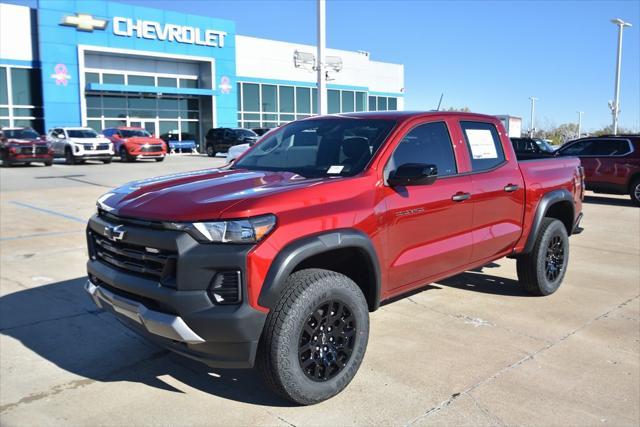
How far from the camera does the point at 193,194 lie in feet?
11.6

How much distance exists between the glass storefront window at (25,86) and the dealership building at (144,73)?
54 millimetres

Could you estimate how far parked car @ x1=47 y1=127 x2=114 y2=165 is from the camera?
2530 centimetres

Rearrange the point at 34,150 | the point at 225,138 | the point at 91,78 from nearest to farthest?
1. the point at 34,150
2. the point at 225,138
3. the point at 91,78

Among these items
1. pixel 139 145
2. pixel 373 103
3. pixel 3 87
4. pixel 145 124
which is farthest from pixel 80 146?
pixel 373 103

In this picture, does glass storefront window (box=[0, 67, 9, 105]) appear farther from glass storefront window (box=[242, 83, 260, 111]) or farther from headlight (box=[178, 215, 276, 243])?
headlight (box=[178, 215, 276, 243])

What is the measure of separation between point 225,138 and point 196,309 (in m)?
31.1

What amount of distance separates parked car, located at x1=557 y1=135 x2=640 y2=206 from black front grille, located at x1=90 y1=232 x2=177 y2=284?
13.6 meters

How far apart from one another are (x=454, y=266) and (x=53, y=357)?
3202 millimetres

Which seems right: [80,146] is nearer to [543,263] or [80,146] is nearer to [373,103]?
[543,263]

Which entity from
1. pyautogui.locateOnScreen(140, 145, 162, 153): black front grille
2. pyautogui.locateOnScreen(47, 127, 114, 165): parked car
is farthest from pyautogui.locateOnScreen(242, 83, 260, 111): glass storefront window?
pyautogui.locateOnScreen(47, 127, 114, 165): parked car

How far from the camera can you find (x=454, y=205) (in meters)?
4.50

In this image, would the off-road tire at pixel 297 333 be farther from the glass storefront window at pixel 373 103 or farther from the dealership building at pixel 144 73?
the glass storefront window at pixel 373 103

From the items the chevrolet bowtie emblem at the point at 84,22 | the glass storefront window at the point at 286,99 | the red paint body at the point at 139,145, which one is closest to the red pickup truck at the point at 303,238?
the red paint body at the point at 139,145

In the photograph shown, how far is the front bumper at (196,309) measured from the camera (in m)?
3.09
